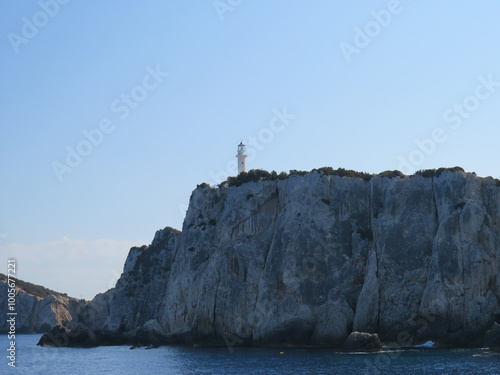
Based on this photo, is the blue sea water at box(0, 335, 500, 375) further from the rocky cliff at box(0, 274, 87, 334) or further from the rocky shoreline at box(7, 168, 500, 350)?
the rocky cliff at box(0, 274, 87, 334)

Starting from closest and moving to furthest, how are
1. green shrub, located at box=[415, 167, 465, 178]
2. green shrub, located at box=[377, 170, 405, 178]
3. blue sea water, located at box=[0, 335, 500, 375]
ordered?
blue sea water, located at box=[0, 335, 500, 375], green shrub, located at box=[415, 167, 465, 178], green shrub, located at box=[377, 170, 405, 178]

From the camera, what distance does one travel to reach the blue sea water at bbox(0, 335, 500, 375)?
161ft

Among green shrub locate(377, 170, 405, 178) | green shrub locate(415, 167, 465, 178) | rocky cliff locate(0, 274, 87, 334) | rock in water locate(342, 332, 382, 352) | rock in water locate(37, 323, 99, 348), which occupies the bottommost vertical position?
rock in water locate(342, 332, 382, 352)

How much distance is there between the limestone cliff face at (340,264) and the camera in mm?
62625

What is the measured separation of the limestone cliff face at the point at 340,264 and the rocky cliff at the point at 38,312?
7564 cm

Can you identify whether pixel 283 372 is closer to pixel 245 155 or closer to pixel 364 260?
pixel 364 260

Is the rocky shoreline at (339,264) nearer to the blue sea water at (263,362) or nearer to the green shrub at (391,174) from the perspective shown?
the green shrub at (391,174)

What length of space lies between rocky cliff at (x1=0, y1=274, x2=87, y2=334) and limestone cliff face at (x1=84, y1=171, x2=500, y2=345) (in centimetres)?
7564

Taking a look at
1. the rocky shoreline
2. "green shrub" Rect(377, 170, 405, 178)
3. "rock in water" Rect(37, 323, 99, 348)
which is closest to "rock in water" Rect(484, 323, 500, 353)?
the rocky shoreline

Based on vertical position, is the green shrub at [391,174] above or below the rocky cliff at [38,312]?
above

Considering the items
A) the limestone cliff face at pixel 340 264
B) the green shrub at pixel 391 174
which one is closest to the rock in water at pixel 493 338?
the limestone cliff face at pixel 340 264

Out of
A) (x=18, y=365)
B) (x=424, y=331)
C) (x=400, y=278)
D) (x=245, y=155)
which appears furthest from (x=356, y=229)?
(x=18, y=365)

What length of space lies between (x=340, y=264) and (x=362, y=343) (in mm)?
Answer: 11895

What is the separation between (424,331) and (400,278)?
553 centimetres
